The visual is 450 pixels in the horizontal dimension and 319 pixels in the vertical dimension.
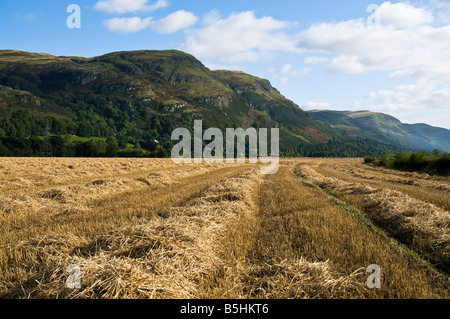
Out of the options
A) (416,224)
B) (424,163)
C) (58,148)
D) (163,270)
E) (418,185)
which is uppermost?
(58,148)

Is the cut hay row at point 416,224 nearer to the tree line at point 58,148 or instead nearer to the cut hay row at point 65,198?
the cut hay row at point 65,198

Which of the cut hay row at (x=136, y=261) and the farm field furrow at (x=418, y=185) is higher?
the cut hay row at (x=136, y=261)

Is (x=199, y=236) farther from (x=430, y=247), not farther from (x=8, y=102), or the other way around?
(x=8, y=102)

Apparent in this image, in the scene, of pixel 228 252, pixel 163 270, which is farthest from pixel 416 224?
pixel 163 270

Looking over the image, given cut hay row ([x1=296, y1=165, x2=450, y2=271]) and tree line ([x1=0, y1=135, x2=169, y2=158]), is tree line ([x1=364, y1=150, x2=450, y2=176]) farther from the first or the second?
tree line ([x1=0, y1=135, x2=169, y2=158])

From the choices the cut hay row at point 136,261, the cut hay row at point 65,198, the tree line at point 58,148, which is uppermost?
the tree line at point 58,148

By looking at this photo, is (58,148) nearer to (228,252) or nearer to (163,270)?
(228,252)

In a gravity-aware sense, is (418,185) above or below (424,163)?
below

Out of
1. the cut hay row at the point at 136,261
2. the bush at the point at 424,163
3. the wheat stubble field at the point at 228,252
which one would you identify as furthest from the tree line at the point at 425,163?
the cut hay row at the point at 136,261

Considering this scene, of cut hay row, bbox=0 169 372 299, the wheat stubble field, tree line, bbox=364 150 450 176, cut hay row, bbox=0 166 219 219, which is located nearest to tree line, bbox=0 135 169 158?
cut hay row, bbox=0 166 219 219

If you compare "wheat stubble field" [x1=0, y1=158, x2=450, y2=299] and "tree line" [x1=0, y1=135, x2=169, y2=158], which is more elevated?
"tree line" [x1=0, y1=135, x2=169, y2=158]

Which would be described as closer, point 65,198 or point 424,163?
point 65,198
